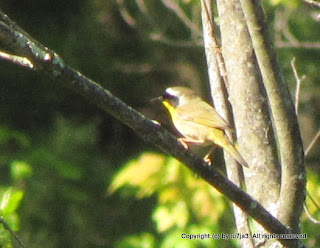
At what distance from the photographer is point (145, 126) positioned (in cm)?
247

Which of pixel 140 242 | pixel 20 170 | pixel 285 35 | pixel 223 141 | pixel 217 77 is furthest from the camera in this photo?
pixel 285 35

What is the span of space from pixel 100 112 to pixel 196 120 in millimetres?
4325

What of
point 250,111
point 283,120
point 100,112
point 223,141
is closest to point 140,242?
point 100,112

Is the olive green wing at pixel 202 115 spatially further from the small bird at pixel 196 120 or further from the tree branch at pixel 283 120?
the tree branch at pixel 283 120

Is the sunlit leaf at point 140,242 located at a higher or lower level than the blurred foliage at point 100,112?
lower

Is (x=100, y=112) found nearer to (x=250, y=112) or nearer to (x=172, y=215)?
(x=172, y=215)

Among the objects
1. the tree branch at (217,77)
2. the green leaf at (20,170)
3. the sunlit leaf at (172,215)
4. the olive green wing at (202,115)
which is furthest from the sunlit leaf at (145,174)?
the tree branch at (217,77)

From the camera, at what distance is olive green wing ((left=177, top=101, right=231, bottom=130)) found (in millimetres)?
3855

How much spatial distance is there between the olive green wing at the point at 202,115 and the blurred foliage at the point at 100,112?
1.71m

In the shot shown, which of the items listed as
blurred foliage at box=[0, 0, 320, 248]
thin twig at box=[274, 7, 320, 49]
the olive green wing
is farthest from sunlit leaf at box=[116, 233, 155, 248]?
the olive green wing

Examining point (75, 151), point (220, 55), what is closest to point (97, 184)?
point (75, 151)

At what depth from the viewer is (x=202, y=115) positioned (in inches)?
168

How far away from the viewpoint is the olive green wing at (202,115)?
152 inches

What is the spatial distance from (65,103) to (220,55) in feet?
17.0
